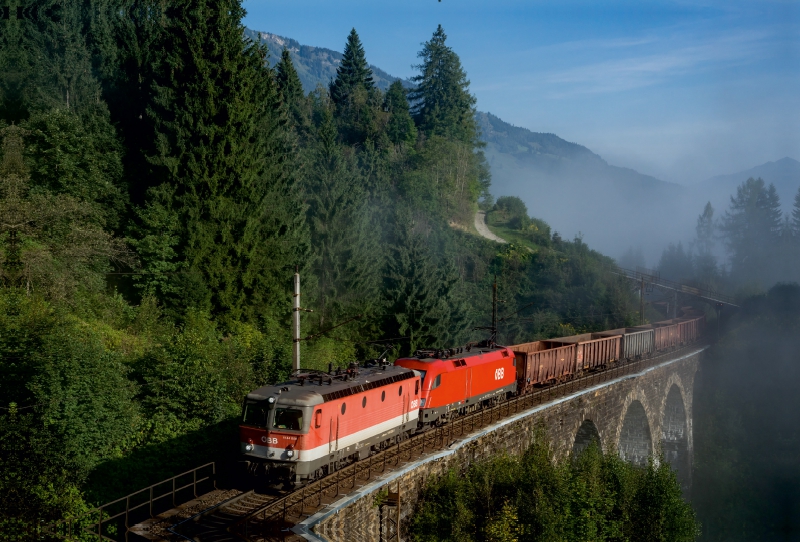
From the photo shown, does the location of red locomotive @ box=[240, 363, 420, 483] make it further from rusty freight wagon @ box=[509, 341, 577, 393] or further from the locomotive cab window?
rusty freight wagon @ box=[509, 341, 577, 393]

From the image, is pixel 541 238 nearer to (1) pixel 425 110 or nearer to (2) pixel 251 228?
(1) pixel 425 110

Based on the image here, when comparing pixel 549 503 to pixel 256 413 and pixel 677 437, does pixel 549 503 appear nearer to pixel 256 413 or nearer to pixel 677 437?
pixel 256 413

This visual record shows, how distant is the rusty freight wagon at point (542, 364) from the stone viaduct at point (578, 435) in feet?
7.63

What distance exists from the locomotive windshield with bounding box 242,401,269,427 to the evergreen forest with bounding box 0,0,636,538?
18.3ft

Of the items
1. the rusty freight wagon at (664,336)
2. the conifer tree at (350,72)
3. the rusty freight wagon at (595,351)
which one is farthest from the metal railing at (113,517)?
the conifer tree at (350,72)

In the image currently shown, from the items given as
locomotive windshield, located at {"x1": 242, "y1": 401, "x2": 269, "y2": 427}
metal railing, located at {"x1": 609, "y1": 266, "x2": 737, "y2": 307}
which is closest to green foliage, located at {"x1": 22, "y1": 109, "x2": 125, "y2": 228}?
locomotive windshield, located at {"x1": 242, "y1": 401, "x2": 269, "y2": 427}

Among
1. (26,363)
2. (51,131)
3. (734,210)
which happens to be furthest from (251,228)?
(734,210)

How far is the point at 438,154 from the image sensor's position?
9631 centimetres

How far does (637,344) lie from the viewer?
56.5 m

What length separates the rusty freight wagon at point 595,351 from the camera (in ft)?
152

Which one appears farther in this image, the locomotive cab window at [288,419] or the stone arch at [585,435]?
the stone arch at [585,435]

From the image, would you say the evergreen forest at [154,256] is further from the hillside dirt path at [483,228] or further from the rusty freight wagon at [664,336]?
the hillside dirt path at [483,228]

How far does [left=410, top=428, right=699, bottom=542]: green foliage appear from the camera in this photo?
24.5m

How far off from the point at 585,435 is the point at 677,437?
26421 mm
